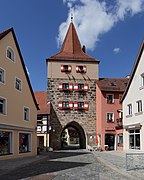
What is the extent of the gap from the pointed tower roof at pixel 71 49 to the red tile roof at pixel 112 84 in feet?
11.7

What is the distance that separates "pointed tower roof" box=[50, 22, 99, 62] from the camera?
132 feet

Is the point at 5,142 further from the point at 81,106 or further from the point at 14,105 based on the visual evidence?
the point at 81,106

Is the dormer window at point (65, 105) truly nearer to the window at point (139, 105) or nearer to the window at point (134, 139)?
the window at point (134, 139)

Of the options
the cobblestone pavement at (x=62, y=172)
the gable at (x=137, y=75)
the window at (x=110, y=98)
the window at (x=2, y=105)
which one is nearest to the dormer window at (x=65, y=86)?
the window at (x=110, y=98)

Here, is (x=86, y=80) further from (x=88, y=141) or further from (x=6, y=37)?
(x=6, y=37)

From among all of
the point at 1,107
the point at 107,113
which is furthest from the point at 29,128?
the point at 107,113

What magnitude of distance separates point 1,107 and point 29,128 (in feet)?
16.1

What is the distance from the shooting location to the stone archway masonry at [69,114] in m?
38.4

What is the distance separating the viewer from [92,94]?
39.4 metres

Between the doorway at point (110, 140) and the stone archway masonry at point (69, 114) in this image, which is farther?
the stone archway masonry at point (69, 114)

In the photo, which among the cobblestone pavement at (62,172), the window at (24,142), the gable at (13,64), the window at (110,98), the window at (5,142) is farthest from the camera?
the window at (110,98)

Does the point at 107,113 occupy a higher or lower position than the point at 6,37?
lower

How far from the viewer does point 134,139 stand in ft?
84.6

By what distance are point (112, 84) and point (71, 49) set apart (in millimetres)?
8888
